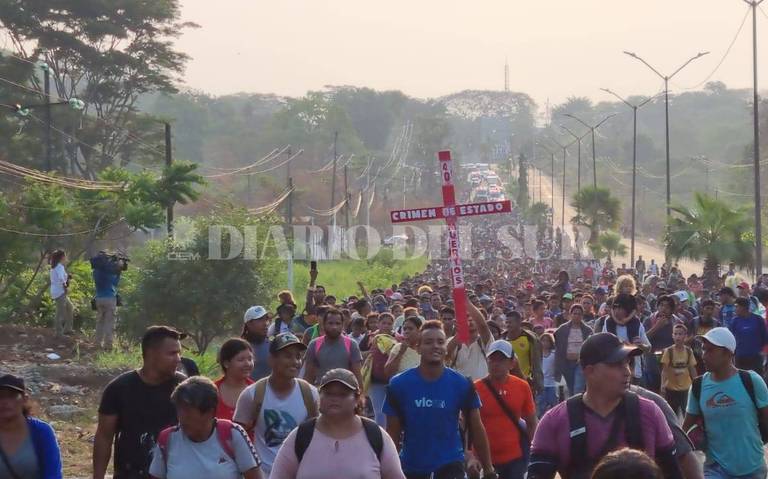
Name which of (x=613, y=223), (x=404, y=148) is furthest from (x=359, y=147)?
(x=613, y=223)

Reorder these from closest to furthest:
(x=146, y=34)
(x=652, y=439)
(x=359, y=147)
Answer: (x=652, y=439) < (x=146, y=34) < (x=359, y=147)

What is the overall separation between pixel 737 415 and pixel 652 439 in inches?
93.4

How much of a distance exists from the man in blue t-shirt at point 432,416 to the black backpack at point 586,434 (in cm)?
223

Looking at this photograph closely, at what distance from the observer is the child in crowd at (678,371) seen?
13.2 m

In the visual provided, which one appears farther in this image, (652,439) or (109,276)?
(109,276)

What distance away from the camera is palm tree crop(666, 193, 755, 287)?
37188 millimetres

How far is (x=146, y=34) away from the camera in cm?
4975

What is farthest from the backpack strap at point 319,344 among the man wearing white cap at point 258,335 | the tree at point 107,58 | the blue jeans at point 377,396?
the tree at point 107,58

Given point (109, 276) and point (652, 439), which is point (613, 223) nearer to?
point (109, 276)

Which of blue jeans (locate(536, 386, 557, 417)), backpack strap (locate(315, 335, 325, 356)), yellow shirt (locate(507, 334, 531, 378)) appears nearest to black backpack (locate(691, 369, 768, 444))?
backpack strap (locate(315, 335, 325, 356))

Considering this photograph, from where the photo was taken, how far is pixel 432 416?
7598 mm

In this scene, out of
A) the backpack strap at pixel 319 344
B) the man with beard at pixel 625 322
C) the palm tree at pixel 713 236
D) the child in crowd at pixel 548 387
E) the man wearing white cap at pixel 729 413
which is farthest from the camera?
the palm tree at pixel 713 236

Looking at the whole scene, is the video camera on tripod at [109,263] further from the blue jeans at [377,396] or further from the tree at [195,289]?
the blue jeans at [377,396]

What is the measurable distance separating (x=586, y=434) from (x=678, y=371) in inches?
326
